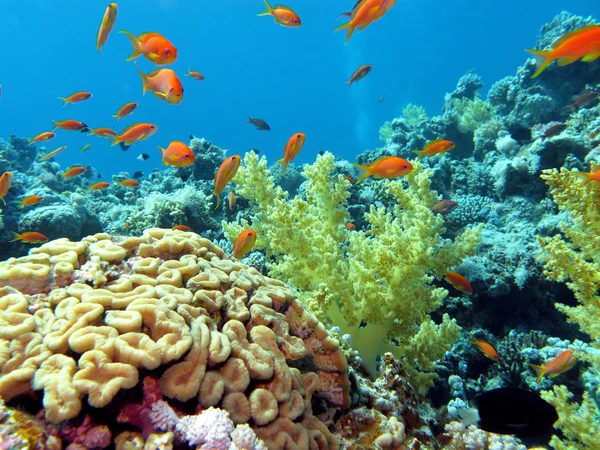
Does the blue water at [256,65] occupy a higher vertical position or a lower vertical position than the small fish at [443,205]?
higher

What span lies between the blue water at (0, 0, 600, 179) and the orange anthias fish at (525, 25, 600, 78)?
87.6 metres

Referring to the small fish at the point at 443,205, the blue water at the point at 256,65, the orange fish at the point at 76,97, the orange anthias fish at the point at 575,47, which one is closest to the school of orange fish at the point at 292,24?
the orange anthias fish at the point at 575,47

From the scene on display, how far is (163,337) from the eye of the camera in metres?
1.85

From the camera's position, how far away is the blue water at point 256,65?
92625 millimetres

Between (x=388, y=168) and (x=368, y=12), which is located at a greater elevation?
(x=368, y=12)

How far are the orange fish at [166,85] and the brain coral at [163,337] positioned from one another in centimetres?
219

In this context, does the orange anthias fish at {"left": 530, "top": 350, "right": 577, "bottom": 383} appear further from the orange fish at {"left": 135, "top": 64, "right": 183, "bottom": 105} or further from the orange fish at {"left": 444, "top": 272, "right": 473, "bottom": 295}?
the orange fish at {"left": 135, "top": 64, "right": 183, "bottom": 105}

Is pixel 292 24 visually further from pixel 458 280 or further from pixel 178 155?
pixel 458 280

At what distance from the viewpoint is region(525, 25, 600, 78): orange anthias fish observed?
10.7 ft

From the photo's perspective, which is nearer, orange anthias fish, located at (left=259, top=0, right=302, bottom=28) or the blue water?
orange anthias fish, located at (left=259, top=0, right=302, bottom=28)

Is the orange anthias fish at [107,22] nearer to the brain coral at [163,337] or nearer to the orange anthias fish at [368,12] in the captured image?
the orange anthias fish at [368,12]

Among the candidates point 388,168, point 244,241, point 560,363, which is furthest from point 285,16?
point 560,363

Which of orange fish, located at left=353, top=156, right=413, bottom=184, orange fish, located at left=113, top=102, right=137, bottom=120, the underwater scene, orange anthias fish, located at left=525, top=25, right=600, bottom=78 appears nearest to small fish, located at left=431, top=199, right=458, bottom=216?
the underwater scene

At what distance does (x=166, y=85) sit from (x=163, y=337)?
355 centimetres
